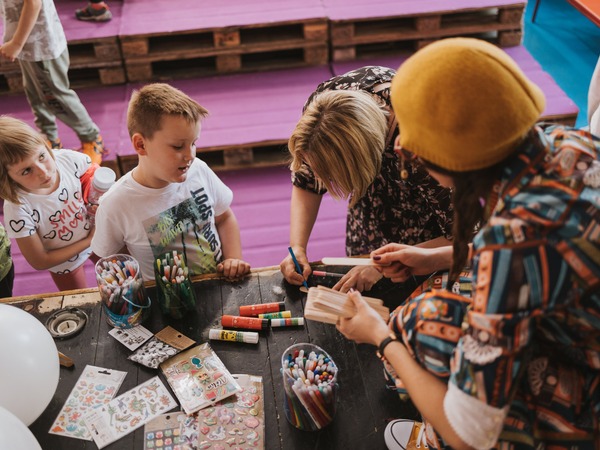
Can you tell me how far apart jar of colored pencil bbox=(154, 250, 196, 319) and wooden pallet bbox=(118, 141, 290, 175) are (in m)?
2.05

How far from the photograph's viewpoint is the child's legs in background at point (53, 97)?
151 inches

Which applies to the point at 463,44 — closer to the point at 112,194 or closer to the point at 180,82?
the point at 112,194

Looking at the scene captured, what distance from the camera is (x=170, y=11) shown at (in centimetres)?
483

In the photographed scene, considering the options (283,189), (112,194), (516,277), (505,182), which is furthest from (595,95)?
(283,189)

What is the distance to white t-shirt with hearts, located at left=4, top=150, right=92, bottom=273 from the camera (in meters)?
2.61

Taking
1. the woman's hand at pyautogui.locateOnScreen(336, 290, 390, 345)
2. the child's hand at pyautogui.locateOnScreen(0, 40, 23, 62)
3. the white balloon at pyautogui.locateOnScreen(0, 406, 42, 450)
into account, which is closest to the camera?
the white balloon at pyautogui.locateOnScreen(0, 406, 42, 450)

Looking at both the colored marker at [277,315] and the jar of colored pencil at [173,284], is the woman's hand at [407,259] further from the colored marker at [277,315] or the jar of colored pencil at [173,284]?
the jar of colored pencil at [173,284]

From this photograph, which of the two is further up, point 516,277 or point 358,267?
point 516,277

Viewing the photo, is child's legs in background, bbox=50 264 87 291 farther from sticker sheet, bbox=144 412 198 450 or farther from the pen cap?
sticker sheet, bbox=144 412 198 450

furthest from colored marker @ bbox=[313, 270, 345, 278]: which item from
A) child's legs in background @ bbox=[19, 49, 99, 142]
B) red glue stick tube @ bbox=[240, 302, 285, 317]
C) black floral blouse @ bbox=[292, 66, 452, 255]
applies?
child's legs in background @ bbox=[19, 49, 99, 142]

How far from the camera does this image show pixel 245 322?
2160mm

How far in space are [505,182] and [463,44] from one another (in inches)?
12.0

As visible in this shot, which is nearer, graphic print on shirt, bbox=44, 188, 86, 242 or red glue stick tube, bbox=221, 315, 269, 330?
red glue stick tube, bbox=221, 315, 269, 330

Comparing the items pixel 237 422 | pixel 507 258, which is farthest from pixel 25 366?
pixel 507 258
